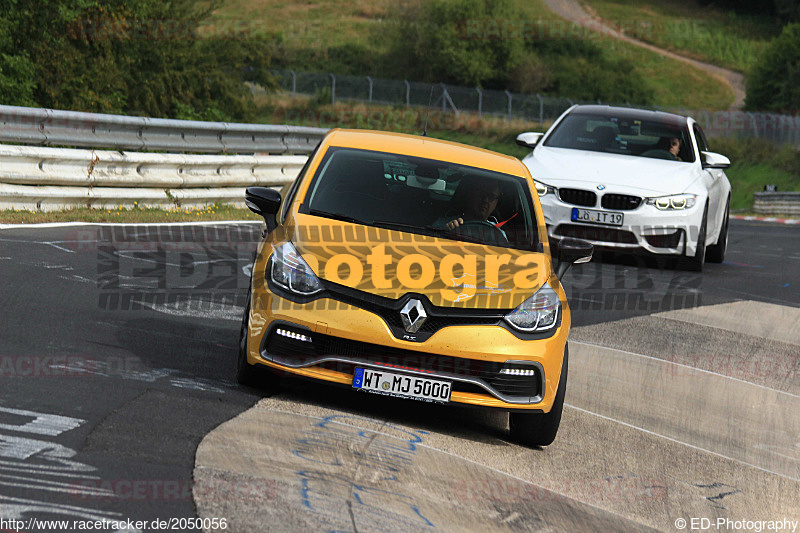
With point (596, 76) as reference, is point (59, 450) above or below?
above

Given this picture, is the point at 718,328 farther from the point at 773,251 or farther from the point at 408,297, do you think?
the point at 773,251

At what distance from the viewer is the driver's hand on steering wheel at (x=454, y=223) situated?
22.1 ft

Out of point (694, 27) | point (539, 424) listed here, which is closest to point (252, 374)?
point (539, 424)

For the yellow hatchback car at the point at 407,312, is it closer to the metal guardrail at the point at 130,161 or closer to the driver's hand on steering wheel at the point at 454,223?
the driver's hand on steering wheel at the point at 454,223

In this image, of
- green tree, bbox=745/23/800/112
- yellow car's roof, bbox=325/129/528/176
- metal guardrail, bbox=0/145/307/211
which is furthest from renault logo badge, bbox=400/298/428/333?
green tree, bbox=745/23/800/112

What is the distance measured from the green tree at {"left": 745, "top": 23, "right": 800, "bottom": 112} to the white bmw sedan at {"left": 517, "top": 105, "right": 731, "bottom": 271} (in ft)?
197

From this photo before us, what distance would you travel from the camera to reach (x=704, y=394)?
7.80 m

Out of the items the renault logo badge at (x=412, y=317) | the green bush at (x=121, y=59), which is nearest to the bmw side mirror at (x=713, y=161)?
the renault logo badge at (x=412, y=317)

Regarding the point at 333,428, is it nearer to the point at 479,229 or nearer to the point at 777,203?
the point at 479,229

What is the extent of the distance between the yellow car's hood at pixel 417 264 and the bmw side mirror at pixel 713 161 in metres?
6.86

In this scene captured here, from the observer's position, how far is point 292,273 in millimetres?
5852

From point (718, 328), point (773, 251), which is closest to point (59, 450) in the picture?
point (718, 328)

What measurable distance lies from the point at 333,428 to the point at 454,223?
5.84 ft

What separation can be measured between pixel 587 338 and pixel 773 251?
9226 mm
